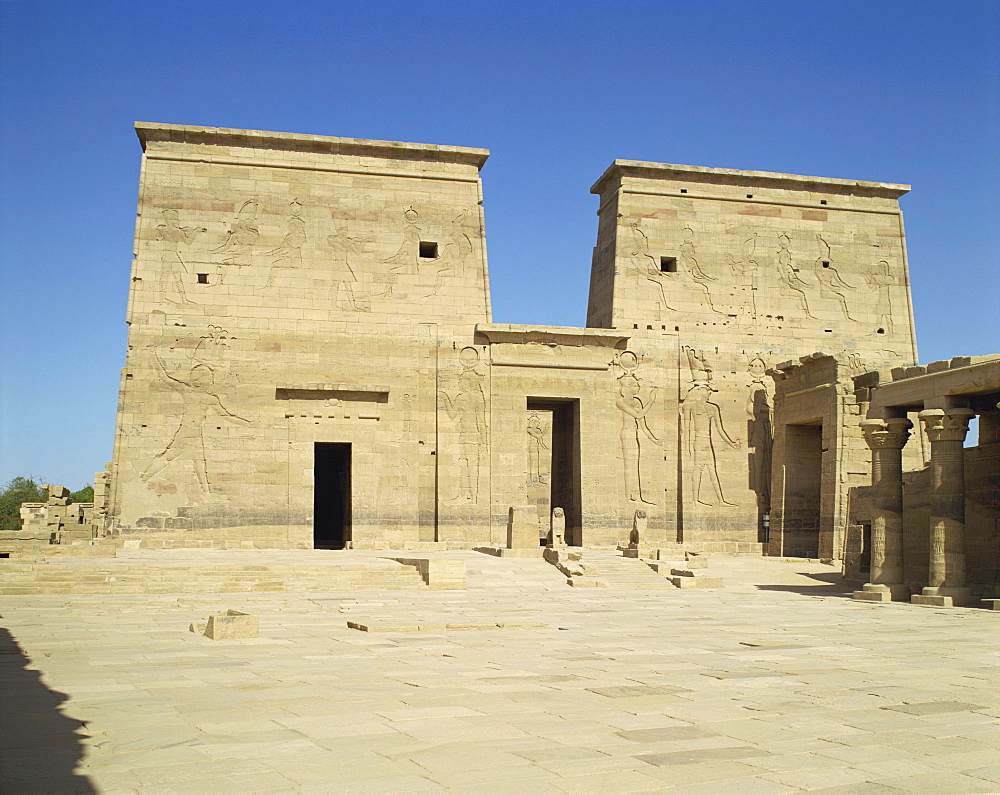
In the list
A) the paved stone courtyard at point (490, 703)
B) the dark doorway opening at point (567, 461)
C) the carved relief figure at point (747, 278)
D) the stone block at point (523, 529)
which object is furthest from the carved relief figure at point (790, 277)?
the paved stone courtyard at point (490, 703)

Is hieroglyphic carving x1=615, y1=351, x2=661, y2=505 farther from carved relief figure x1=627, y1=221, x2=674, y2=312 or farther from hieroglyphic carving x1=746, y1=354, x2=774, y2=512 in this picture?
hieroglyphic carving x1=746, y1=354, x2=774, y2=512

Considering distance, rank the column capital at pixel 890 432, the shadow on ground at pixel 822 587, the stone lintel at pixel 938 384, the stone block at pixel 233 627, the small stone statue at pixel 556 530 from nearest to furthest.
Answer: the stone block at pixel 233 627
the stone lintel at pixel 938 384
the column capital at pixel 890 432
the shadow on ground at pixel 822 587
the small stone statue at pixel 556 530

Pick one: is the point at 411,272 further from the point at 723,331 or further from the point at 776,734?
the point at 776,734

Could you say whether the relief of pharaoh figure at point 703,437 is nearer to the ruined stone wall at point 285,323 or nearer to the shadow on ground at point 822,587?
the shadow on ground at point 822,587

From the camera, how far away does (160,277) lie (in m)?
21.8

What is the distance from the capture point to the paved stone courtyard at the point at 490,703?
4762mm

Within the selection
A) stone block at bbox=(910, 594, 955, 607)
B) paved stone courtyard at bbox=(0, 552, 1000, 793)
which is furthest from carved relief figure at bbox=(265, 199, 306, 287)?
stone block at bbox=(910, 594, 955, 607)

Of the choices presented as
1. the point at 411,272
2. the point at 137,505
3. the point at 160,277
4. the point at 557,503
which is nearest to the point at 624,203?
the point at 411,272

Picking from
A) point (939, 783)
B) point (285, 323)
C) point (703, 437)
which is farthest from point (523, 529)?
point (939, 783)

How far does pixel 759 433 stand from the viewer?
24375mm

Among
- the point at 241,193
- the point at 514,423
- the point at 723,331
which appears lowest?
the point at 514,423

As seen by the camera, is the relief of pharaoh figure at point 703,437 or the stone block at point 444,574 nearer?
the stone block at point 444,574

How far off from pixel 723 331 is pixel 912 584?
371 inches

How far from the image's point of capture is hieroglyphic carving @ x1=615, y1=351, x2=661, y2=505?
23453 mm
